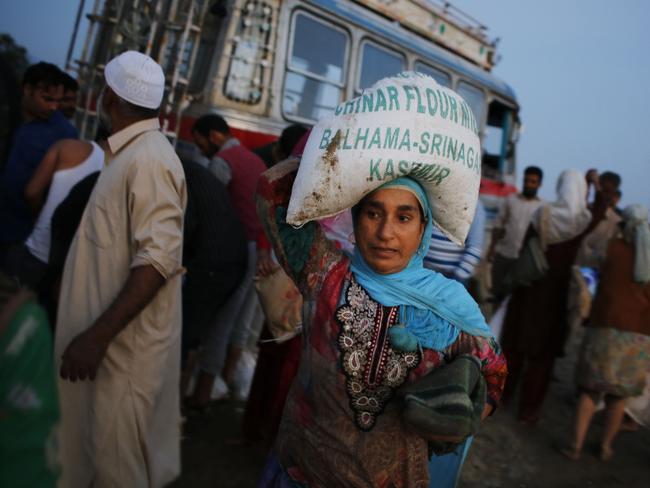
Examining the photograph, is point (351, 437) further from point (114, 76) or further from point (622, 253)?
point (622, 253)

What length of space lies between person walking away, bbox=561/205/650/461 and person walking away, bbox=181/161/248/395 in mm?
2664

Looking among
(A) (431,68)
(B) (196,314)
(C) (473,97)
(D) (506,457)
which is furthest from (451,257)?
(C) (473,97)

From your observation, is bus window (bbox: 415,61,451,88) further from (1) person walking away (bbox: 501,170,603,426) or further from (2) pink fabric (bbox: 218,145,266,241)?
(2) pink fabric (bbox: 218,145,266,241)

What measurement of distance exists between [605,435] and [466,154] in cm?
370

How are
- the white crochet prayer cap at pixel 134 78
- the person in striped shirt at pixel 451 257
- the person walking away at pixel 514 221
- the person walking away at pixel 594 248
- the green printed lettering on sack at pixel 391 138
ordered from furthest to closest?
the person walking away at pixel 514 221
the person walking away at pixel 594 248
the person in striped shirt at pixel 451 257
the white crochet prayer cap at pixel 134 78
the green printed lettering on sack at pixel 391 138

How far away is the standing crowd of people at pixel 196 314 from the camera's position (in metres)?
1.22

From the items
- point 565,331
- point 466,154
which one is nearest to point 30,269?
point 466,154

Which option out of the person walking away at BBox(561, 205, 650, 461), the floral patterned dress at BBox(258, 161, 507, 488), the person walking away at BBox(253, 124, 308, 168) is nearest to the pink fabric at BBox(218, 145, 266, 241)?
the person walking away at BBox(253, 124, 308, 168)

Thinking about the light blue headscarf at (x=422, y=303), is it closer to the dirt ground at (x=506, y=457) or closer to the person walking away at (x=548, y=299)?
the dirt ground at (x=506, y=457)

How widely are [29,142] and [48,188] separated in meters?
0.54

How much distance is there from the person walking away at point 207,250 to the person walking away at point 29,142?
92 centimetres

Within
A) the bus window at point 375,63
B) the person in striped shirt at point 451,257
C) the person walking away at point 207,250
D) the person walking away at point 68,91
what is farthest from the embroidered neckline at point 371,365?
the bus window at point 375,63

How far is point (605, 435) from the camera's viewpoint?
421cm

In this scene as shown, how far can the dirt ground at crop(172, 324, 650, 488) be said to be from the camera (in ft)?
10.5
